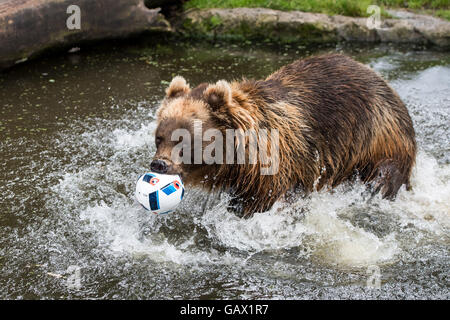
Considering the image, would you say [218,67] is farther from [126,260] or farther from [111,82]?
[126,260]

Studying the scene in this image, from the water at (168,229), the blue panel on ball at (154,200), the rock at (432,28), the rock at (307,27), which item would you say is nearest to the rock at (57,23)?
the water at (168,229)

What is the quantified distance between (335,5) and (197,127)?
6.04 m

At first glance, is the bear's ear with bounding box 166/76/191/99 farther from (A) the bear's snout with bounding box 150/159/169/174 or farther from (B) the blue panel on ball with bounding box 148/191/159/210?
(B) the blue panel on ball with bounding box 148/191/159/210

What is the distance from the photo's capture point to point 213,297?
12.1ft

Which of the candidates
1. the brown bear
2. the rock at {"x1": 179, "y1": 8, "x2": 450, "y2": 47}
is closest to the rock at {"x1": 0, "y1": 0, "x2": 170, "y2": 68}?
the rock at {"x1": 179, "y1": 8, "x2": 450, "y2": 47}

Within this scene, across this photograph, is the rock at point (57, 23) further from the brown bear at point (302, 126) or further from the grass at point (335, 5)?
the brown bear at point (302, 126)

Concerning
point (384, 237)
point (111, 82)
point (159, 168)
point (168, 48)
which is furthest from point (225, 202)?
point (168, 48)

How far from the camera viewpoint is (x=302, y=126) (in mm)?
4234

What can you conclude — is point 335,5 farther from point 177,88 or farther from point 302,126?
point 177,88

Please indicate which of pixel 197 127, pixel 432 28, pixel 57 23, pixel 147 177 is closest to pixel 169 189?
pixel 147 177

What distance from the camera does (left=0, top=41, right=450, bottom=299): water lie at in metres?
3.80

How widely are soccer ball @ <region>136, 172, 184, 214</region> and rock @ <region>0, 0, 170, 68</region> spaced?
4293 millimetres

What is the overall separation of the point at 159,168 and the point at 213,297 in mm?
968

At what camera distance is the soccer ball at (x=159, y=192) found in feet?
12.1
